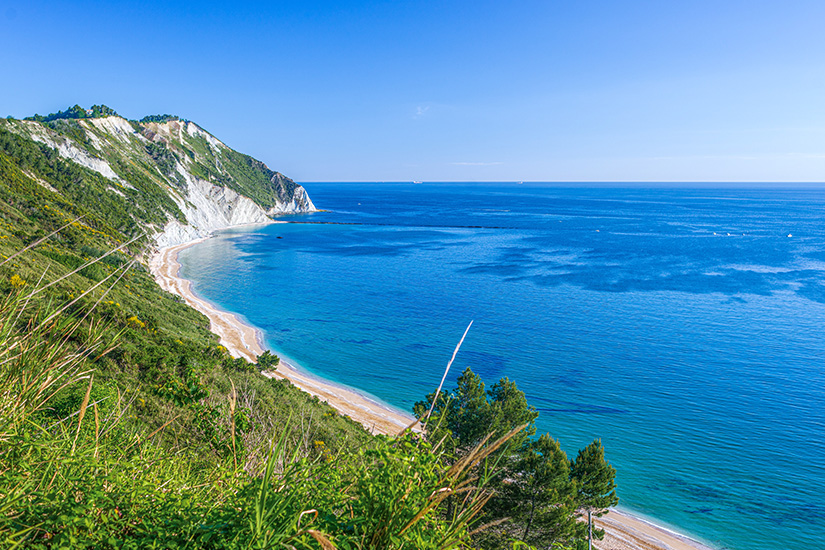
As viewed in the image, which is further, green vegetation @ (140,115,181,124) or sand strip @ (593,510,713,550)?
green vegetation @ (140,115,181,124)

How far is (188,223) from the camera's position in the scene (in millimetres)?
90500

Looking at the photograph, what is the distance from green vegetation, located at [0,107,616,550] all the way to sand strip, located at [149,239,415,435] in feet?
9.14

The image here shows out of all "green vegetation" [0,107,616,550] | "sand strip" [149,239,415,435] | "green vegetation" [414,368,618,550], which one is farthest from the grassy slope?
"green vegetation" [414,368,618,550]

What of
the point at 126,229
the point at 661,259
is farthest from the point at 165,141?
the point at 661,259

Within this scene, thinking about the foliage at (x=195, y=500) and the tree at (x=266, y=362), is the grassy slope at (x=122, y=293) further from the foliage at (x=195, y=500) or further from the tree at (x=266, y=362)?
the tree at (x=266, y=362)

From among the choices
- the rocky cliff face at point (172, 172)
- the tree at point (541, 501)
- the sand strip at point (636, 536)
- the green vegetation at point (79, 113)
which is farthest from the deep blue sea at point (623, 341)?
the green vegetation at point (79, 113)

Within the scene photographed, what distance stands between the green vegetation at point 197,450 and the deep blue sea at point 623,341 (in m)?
9.98

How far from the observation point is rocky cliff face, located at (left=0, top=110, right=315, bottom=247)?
69812 millimetres

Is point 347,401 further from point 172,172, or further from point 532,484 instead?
point 172,172

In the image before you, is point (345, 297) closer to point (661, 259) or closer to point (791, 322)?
point (791, 322)

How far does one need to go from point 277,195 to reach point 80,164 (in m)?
88.5

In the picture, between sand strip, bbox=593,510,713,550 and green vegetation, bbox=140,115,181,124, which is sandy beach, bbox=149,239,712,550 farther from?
green vegetation, bbox=140,115,181,124

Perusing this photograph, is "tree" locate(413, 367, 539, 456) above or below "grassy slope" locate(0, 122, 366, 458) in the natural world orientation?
below

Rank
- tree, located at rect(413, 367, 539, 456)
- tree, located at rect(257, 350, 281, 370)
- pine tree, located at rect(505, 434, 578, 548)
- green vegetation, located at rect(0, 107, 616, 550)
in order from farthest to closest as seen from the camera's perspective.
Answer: tree, located at rect(257, 350, 281, 370) < tree, located at rect(413, 367, 539, 456) < pine tree, located at rect(505, 434, 578, 548) < green vegetation, located at rect(0, 107, 616, 550)
